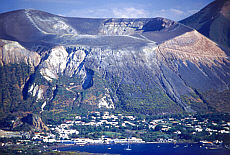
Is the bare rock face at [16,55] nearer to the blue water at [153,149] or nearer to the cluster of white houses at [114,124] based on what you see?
the cluster of white houses at [114,124]

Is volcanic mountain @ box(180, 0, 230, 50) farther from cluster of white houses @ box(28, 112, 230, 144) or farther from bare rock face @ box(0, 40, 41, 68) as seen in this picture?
bare rock face @ box(0, 40, 41, 68)

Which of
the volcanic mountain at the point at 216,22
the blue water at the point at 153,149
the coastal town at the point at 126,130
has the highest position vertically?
the volcanic mountain at the point at 216,22

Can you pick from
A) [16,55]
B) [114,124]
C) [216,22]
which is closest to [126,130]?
[114,124]

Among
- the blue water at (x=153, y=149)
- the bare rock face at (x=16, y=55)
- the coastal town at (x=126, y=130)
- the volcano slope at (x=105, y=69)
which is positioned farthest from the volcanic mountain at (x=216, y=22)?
the blue water at (x=153, y=149)

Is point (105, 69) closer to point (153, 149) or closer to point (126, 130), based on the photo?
point (126, 130)

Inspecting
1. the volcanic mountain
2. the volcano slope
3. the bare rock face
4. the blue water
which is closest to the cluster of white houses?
the blue water

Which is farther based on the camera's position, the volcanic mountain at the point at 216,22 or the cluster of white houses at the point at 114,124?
the volcanic mountain at the point at 216,22
